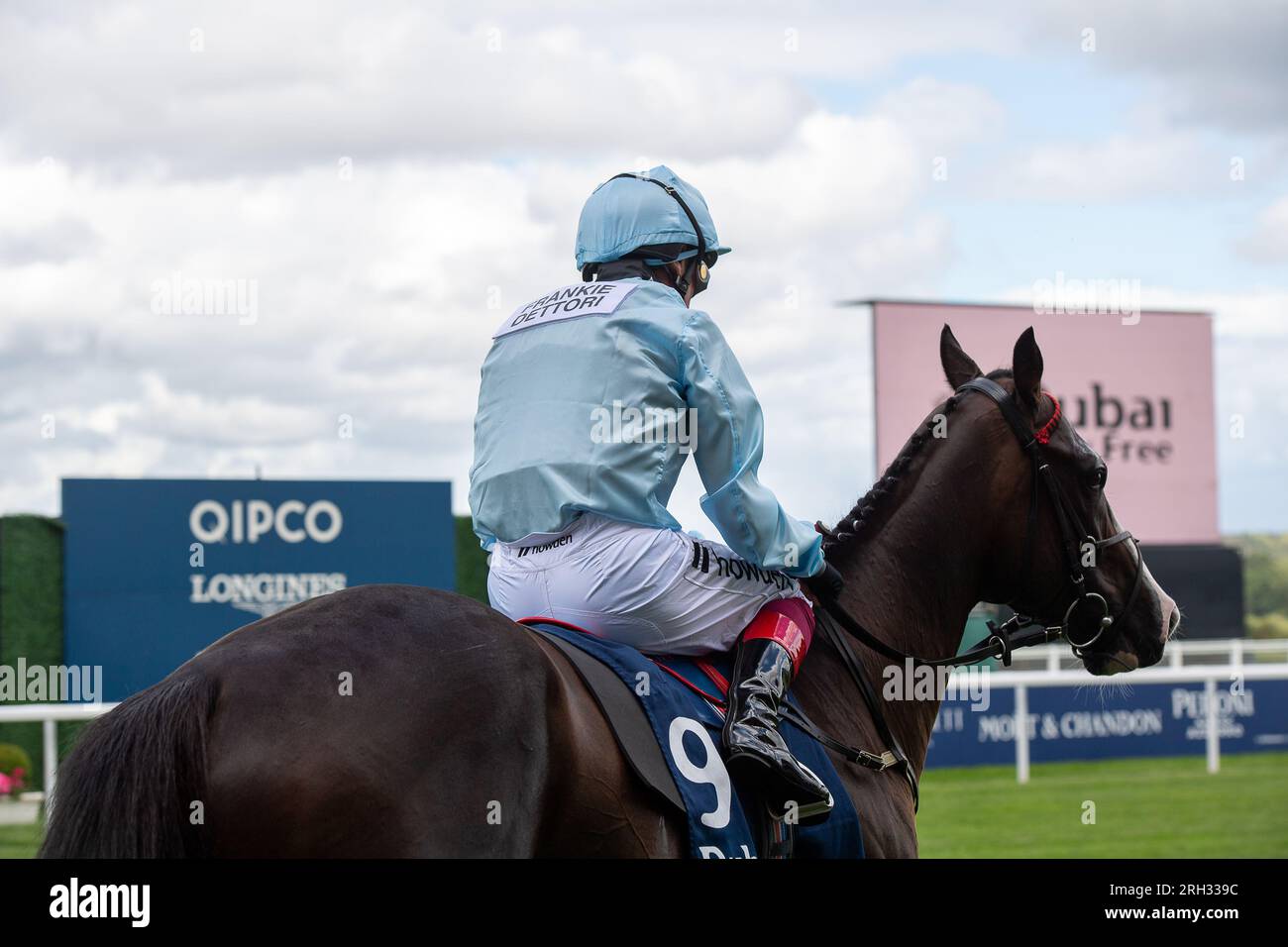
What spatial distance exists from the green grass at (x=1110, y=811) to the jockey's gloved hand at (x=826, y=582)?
516 cm

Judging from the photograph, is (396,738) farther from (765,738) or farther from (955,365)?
(955,365)

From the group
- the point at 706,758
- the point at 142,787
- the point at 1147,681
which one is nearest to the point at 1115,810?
the point at 1147,681

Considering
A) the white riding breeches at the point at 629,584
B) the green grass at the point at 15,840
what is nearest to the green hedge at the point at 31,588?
the green grass at the point at 15,840

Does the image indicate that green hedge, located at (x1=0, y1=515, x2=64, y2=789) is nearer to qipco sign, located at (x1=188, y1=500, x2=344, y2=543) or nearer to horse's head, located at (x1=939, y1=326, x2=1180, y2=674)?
qipco sign, located at (x1=188, y1=500, x2=344, y2=543)

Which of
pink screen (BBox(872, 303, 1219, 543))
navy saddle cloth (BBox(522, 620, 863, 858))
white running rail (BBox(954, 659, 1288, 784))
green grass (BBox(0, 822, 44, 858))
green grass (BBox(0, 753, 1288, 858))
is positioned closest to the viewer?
navy saddle cloth (BBox(522, 620, 863, 858))

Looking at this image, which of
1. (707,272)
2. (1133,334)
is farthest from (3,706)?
(1133,334)

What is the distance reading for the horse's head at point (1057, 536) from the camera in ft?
10.8

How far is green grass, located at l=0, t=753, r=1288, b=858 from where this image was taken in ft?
27.0

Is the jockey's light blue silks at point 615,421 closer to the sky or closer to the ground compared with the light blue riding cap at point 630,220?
closer to the ground

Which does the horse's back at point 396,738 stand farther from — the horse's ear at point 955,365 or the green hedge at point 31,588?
the green hedge at point 31,588

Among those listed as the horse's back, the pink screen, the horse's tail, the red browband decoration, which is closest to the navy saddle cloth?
the horse's back

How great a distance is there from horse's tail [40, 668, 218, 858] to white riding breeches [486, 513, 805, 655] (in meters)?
0.83
